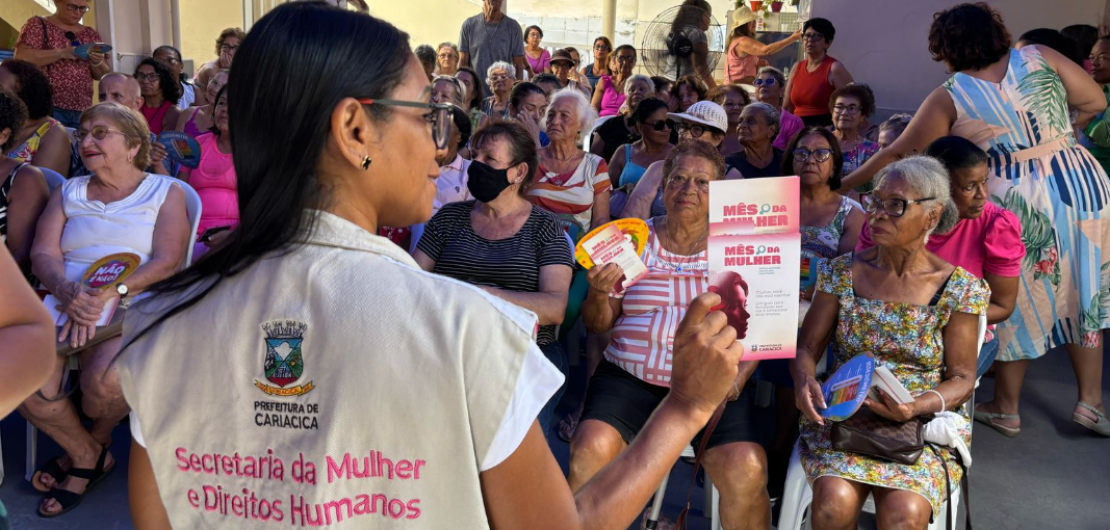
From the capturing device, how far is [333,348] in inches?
37.7

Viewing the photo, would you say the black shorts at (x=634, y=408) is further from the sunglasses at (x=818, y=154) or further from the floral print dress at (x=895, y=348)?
the sunglasses at (x=818, y=154)

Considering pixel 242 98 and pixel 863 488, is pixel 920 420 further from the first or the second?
pixel 242 98

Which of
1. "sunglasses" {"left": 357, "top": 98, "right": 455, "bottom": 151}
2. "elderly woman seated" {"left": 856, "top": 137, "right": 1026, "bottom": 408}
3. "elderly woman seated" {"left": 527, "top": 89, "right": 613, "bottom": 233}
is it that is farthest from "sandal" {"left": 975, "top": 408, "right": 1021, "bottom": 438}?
"sunglasses" {"left": 357, "top": 98, "right": 455, "bottom": 151}

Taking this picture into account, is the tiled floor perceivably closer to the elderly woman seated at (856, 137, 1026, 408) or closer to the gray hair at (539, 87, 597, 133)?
the elderly woman seated at (856, 137, 1026, 408)

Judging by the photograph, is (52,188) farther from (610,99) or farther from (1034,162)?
(610,99)

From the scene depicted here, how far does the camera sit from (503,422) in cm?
95

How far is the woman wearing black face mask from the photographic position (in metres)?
3.36

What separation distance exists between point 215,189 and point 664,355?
2.78 metres

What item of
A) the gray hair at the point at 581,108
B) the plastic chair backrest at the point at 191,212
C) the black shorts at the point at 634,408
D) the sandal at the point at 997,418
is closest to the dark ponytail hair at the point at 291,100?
the black shorts at the point at 634,408

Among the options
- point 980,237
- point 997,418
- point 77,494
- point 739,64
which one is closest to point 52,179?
point 77,494

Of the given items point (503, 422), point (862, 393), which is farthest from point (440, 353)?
point (862, 393)

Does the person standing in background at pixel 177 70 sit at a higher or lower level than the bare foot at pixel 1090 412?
higher

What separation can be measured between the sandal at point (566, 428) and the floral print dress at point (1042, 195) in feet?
6.74

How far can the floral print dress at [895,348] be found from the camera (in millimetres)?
2607
